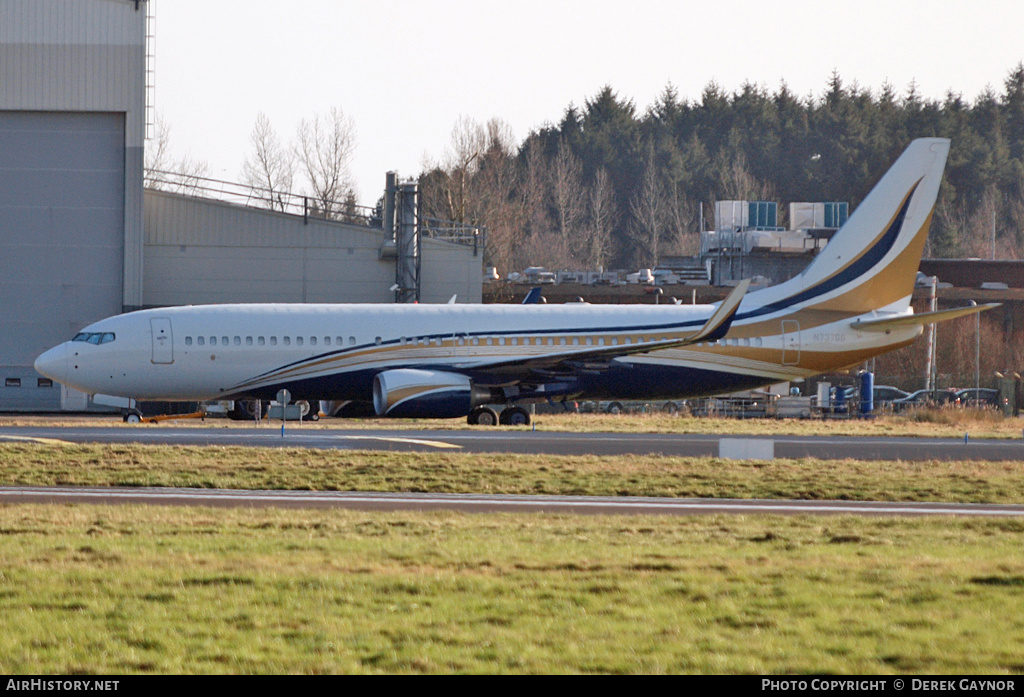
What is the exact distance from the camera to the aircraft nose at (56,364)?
1458 inches

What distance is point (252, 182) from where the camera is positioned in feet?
314

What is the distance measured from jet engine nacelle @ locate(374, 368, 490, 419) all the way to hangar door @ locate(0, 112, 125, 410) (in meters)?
18.8

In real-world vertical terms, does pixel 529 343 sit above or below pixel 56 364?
above

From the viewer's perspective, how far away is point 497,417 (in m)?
38.8

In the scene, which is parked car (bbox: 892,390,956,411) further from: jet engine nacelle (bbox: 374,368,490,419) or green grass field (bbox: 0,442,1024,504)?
green grass field (bbox: 0,442,1024,504)

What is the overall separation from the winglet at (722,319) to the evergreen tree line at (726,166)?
2517 inches

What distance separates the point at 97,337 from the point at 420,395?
9.82 m

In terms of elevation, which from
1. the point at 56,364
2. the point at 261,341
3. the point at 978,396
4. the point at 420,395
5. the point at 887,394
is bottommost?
the point at 887,394

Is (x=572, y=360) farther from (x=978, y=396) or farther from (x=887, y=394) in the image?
(x=887, y=394)

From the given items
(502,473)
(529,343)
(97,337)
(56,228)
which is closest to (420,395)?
(529,343)

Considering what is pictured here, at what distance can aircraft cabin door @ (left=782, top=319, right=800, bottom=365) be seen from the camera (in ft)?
129

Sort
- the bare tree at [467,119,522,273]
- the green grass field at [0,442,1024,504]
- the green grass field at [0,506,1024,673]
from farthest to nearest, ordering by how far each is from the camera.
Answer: the bare tree at [467,119,522,273] → the green grass field at [0,442,1024,504] → the green grass field at [0,506,1024,673]

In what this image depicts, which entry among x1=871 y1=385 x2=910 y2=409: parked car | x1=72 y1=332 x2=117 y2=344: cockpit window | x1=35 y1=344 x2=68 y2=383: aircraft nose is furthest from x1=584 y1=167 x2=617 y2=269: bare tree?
x1=35 y1=344 x2=68 y2=383: aircraft nose

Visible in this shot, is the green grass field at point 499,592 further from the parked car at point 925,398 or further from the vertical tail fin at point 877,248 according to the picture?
the parked car at point 925,398
